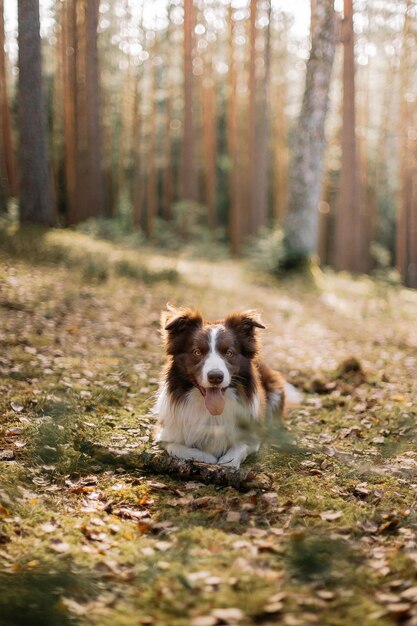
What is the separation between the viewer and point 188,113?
931 inches

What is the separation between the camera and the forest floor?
3.32 m

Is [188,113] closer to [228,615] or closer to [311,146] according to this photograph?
[311,146]

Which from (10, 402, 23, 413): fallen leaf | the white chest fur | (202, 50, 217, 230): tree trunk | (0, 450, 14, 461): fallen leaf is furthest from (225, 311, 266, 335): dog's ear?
(202, 50, 217, 230): tree trunk

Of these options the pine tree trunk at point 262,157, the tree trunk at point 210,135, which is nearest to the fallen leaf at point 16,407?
the pine tree trunk at point 262,157

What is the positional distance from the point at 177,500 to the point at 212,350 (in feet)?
3.91

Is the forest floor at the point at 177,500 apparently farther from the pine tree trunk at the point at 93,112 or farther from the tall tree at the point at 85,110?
the tall tree at the point at 85,110

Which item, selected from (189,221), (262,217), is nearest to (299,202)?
(189,221)

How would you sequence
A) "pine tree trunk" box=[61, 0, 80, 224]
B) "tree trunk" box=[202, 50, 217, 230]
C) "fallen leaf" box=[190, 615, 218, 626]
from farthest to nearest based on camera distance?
"tree trunk" box=[202, 50, 217, 230] → "pine tree trunk" box=[61, 0, 80, 224] → "fallen leaf" box=[190, 615, 218, 626]

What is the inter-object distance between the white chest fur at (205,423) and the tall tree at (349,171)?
17.8 m

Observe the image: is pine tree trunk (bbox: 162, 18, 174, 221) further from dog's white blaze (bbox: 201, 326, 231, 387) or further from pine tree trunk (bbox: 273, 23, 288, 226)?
dog's white blaze (bbox: 201, 326, 231, 387)

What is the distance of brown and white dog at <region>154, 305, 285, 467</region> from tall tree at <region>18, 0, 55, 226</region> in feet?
32.8

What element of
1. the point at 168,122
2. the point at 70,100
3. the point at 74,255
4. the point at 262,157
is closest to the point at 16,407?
the point at 74,255

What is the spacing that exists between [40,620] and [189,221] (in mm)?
22894

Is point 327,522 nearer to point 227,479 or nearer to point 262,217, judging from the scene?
point 227,479
